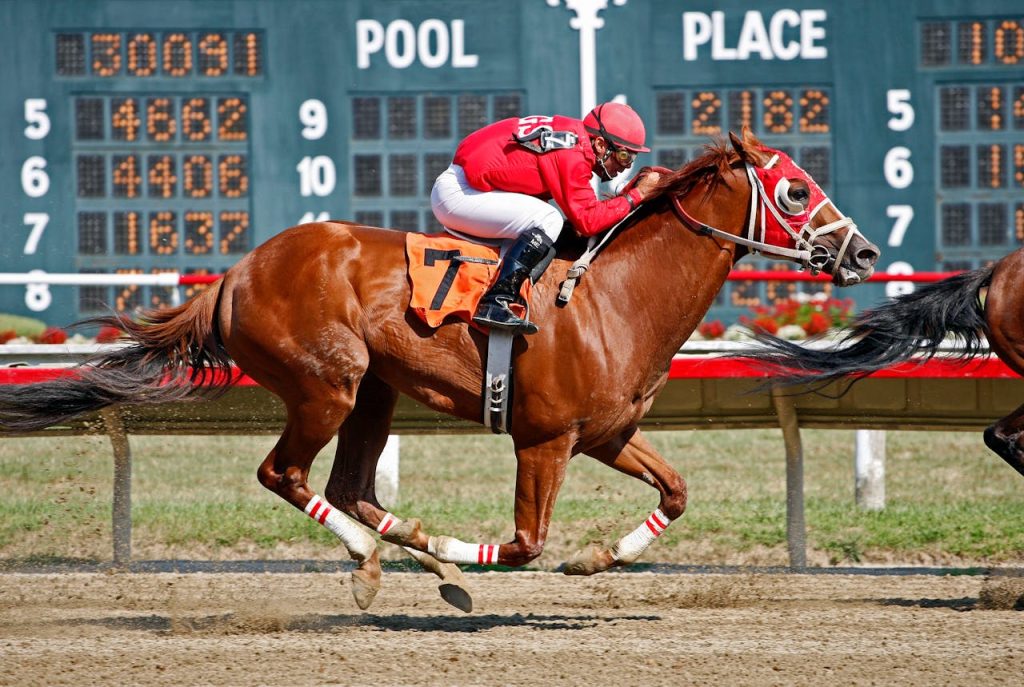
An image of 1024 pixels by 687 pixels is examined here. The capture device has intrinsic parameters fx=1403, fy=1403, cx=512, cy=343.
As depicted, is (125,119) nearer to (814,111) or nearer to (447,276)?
(814,111)

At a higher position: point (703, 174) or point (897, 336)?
point (703, 174)

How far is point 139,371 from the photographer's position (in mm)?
5238

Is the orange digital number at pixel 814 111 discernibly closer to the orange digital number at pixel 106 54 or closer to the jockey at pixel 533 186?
the orange digital number at pixel 106 54

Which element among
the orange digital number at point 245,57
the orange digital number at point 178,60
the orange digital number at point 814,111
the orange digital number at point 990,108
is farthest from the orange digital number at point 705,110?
the orange digital number at point 178,60

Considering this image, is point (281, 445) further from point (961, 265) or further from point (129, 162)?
point (961, 265)

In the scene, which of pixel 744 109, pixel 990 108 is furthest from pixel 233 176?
pixel 990 108

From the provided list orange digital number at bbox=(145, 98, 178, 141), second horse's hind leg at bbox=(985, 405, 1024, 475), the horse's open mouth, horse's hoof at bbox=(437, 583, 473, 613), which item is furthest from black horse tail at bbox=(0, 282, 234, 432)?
orange digital number at bbox=(145, 98, 178, 141)

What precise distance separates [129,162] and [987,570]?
7.65 meters

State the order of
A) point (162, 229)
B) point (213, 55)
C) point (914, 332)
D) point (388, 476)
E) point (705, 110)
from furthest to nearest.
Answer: point (213, 55) < point (705, 110) < point (162, 229) < point (388, 476) < point (914, 332)

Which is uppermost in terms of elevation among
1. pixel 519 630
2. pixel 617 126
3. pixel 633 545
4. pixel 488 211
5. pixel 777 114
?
pixel 777 114

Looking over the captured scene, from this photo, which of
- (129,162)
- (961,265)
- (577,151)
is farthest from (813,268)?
(129,162)

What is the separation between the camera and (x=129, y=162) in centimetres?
Result: 1131

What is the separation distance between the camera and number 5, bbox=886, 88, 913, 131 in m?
11.5

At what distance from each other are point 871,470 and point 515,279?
12.5 feet
